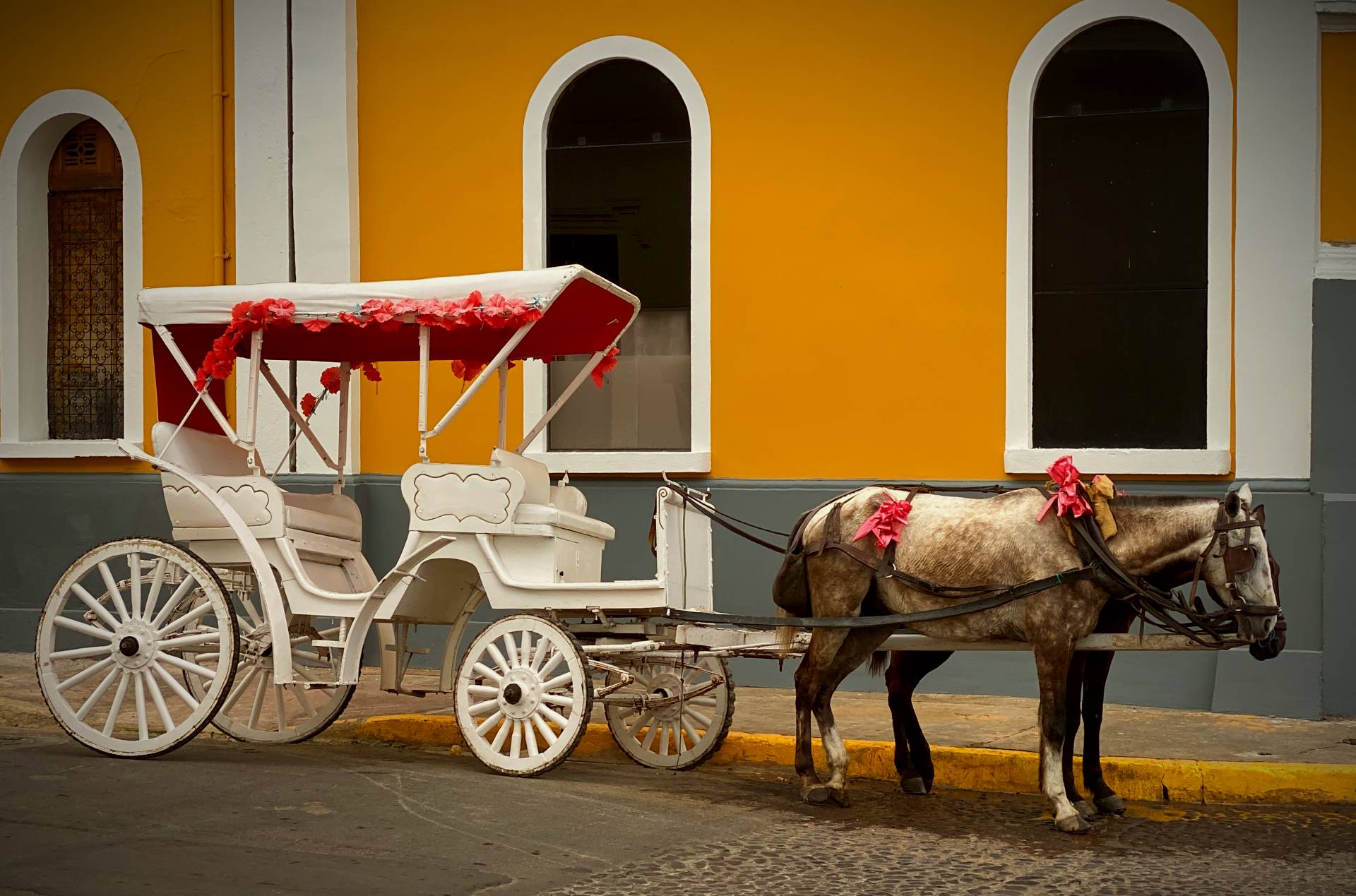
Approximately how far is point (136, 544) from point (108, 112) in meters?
5.23

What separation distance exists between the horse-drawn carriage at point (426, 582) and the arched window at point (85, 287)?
13.5 feet

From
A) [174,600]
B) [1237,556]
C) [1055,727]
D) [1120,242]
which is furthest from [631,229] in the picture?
[1237,556]

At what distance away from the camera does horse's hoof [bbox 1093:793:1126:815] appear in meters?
6.45

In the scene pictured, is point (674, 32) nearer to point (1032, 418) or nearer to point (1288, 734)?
point (1032, 418)

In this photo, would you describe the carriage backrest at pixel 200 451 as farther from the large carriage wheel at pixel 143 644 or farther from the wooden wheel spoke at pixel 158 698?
the wooden wheel spoke at pixel 158 698

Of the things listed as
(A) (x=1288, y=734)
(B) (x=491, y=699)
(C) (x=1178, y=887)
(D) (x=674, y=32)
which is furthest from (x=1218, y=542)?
(D) (x=674, y=32)

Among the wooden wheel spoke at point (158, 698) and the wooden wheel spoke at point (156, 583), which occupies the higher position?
the wooden wheel spoke at point (156, 583)

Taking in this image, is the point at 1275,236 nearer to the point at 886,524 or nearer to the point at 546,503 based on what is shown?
Result: the point at 886,524

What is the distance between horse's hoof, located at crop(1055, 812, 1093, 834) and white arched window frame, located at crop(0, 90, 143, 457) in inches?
296

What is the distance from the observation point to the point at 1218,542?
5969 mm

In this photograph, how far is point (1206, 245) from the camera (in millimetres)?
9195

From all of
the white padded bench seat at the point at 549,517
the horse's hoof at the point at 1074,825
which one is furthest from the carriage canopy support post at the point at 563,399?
the horse's hoof at the point at 1074,825

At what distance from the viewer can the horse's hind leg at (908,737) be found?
6.89 m

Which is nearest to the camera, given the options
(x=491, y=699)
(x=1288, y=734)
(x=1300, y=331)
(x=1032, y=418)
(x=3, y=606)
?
(x=491, y=699)
